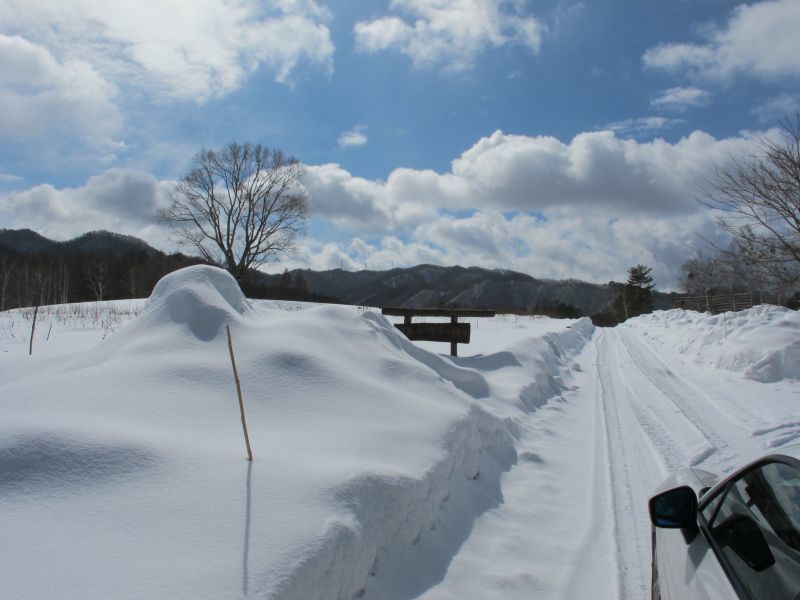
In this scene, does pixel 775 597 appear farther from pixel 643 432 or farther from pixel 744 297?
pixel 744 297

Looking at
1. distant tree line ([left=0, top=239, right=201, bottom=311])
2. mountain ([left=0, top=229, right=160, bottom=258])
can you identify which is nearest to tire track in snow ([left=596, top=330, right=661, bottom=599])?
distant tree line ([left=0, top=239, right=201, bottom=311])

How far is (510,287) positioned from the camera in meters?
177

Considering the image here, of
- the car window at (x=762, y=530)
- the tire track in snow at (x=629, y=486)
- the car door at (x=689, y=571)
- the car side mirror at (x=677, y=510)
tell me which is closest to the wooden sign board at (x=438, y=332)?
the tire track in snow at (x=629, y=486)

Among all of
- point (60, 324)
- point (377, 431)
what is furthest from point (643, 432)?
point (60, 324)

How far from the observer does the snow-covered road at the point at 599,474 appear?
3.29m

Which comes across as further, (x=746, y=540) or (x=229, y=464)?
(x=229, y=464)

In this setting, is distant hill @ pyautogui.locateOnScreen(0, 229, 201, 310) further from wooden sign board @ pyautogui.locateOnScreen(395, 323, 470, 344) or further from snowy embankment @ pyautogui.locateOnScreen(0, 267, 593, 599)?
snowy embankment @ pyautogui.locateOnScreen(0, 267, 593, 599)

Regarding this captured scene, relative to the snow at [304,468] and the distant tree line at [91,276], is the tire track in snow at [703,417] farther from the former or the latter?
the distant tree line at [91,276]

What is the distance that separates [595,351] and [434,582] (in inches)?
666

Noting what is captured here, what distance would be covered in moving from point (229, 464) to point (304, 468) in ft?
1.50

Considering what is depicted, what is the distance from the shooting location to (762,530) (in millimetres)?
1889

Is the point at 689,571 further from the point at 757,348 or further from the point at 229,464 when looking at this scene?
the point at 757,348

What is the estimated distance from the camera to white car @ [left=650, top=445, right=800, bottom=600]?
1709mm

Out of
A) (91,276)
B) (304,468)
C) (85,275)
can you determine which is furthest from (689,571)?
(85,275)
